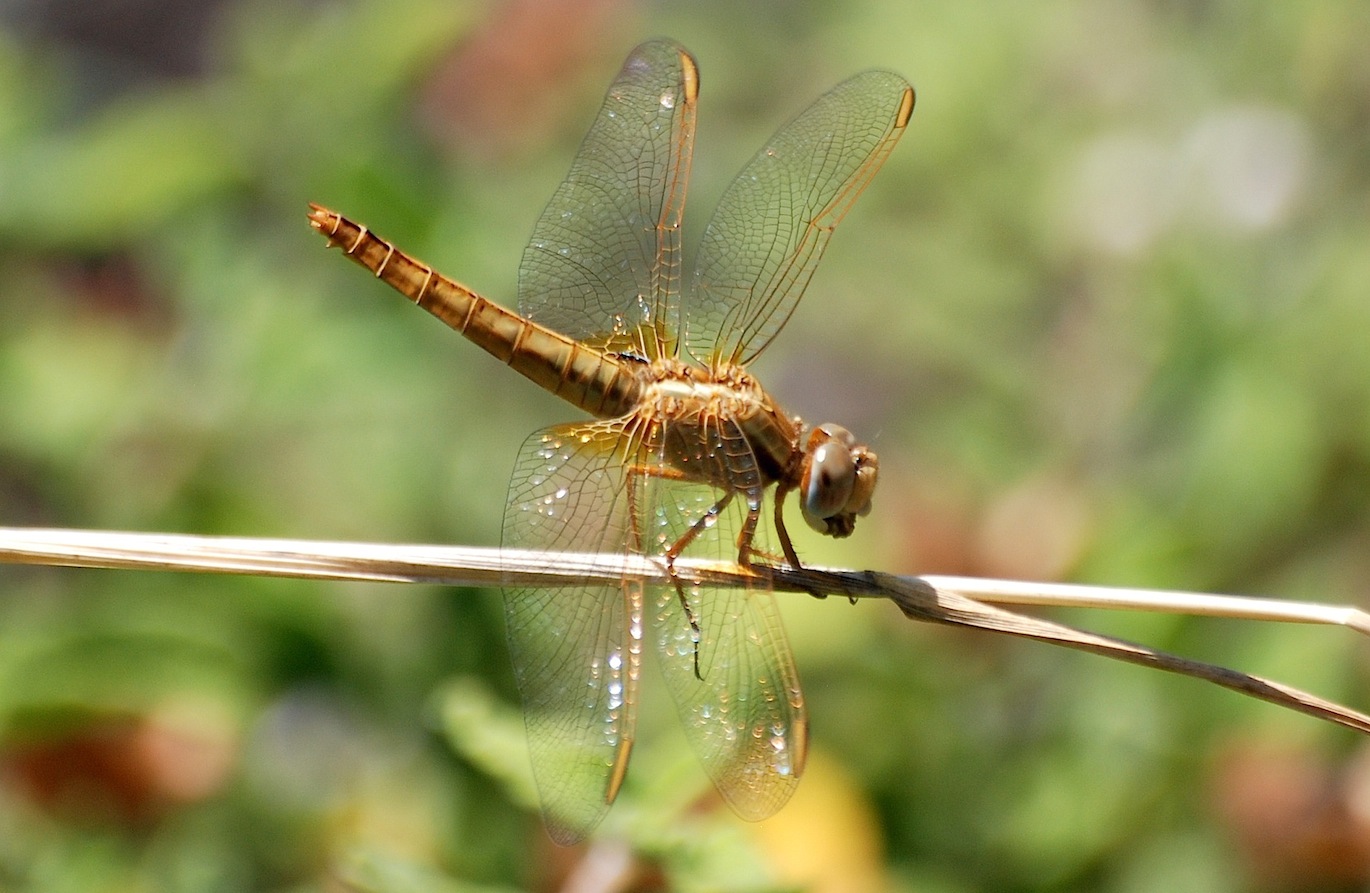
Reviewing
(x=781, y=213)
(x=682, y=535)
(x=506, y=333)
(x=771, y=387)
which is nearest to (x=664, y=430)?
(x=682, y=535)

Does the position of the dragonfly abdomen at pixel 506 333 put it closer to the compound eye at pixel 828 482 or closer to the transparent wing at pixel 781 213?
the transparent wing at pixel 781 213

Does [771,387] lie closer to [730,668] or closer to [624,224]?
[624,224]

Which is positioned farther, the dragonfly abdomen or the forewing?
the dragonfly abdomen

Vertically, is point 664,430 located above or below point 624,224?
below

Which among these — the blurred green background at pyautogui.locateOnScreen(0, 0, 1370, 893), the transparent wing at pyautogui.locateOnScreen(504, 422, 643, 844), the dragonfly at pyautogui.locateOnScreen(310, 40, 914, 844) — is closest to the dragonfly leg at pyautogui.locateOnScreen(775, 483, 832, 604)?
the dragonfly at pyautogui.locateOnScreen(310, 40, 914, 844)

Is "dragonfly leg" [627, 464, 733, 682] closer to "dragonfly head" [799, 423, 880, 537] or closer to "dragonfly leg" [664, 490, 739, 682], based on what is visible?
"dragonfly leg" [664, 490, 739, 682]

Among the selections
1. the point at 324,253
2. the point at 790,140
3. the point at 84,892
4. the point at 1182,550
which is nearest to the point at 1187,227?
the point at 1182,550
